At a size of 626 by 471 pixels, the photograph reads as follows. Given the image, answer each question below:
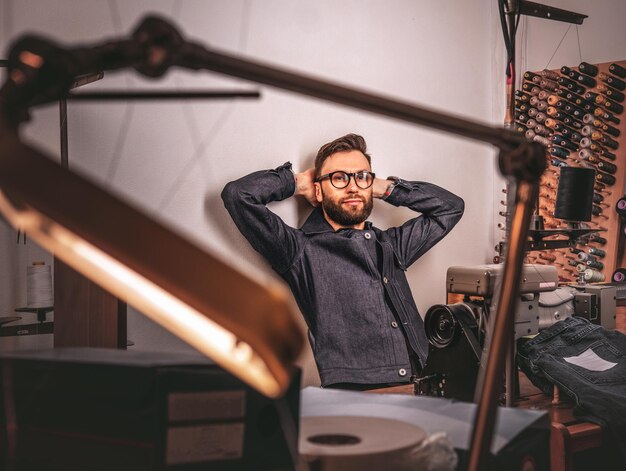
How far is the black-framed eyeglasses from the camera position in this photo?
265 centimetres

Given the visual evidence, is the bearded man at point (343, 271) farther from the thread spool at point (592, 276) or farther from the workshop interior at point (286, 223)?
the thread spool at point (592, 276)

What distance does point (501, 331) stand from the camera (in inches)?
25.3

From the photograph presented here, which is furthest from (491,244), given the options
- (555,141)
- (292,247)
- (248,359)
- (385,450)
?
(248,359)

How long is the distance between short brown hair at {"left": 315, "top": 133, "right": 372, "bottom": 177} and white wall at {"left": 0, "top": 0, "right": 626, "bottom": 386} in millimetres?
115

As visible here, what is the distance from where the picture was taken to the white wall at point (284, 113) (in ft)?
7.07

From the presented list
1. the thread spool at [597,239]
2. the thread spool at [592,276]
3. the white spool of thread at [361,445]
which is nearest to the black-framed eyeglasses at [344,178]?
the thread spool at [592,276]

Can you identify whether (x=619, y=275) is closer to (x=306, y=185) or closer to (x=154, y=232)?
(x=306, y=185)

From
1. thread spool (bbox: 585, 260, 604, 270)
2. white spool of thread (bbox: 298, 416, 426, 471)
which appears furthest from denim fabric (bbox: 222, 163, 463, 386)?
white spool of thread (bbox: 298, 416, 426, 471)

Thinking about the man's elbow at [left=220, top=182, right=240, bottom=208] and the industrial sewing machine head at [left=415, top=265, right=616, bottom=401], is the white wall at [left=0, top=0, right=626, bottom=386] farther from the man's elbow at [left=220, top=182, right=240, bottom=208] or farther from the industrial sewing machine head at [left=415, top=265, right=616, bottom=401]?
the industrial sewing machine head at [left=415, top=265, right=616, bottom=401]

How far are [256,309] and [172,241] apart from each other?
0.24ft

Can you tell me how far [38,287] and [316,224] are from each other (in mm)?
1168

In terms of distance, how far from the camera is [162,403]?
70 centimetres

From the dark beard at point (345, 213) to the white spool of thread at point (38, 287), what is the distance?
1.16 metres

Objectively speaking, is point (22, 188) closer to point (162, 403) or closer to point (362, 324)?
point (162, 403)
